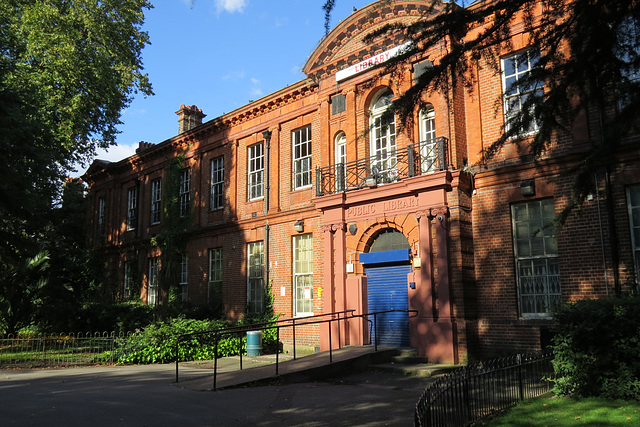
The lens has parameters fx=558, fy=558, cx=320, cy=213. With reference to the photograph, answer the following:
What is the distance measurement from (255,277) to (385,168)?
6851 millimetres

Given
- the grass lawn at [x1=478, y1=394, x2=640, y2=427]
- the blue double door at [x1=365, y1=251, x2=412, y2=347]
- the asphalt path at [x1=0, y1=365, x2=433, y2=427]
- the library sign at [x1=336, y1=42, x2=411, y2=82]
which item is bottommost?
the asphalt path at [x1=0, y1=365, x2=433, y2=427]

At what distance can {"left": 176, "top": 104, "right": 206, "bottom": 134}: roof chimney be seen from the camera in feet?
87.7

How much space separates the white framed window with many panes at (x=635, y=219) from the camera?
1139cm

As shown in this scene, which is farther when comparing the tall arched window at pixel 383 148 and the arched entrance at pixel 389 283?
the tall arched window at pixel 383 148

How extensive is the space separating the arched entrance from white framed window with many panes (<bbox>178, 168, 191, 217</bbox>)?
10877mm

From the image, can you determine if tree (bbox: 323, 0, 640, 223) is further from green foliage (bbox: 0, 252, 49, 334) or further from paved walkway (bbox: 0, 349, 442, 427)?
green foliage (bbox: 0, 252, 49, 334)

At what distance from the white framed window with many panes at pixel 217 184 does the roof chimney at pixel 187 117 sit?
4.91 metres

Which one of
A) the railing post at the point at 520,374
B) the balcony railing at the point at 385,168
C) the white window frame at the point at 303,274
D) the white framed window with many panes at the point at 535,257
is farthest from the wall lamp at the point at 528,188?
the white window frame at the point at 303,274

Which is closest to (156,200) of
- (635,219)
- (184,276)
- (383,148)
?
(184,276)

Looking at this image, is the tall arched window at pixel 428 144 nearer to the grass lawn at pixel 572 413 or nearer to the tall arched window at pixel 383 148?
the tall arched window at pixel 383 148

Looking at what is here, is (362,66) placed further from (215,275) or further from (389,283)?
(215,275)

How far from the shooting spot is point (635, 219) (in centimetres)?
1154

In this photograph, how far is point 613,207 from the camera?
11.6 metres

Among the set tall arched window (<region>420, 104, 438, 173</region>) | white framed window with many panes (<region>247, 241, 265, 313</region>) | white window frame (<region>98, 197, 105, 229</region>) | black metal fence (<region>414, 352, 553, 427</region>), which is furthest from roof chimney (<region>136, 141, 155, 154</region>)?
black metal fence (<region>414, 352, 553, 427</region>)
